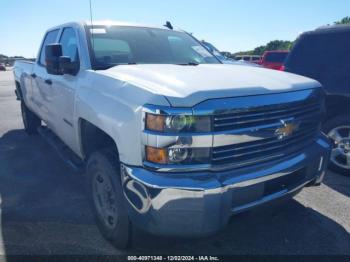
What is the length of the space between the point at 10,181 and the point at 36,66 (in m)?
1.85

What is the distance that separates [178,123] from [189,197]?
0.48 meters

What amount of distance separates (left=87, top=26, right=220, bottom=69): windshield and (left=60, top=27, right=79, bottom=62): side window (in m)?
0.27

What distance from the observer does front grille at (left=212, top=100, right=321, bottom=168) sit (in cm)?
221

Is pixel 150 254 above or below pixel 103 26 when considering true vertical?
below

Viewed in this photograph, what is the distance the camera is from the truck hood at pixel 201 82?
2150mm

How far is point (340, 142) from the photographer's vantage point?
4.40 metres

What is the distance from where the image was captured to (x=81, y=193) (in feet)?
12.7

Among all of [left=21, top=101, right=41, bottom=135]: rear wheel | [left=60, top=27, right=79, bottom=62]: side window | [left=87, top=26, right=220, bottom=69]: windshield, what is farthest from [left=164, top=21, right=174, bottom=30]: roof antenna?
[left=21, top=101, right=41, bottom=135]: rear wheel

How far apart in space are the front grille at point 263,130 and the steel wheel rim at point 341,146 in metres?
1.84

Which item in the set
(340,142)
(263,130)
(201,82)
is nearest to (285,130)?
(263,130)

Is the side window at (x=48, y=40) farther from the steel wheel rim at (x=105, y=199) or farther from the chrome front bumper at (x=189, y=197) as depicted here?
the chrome front bumper at (x=189, y=197)

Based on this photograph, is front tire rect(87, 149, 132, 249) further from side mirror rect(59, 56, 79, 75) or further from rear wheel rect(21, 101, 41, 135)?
rear wheel rect(21, 101, 41, 135)

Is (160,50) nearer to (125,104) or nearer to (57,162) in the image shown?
(125,104)

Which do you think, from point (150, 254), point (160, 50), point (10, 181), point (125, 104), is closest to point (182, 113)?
point (125, 104)
